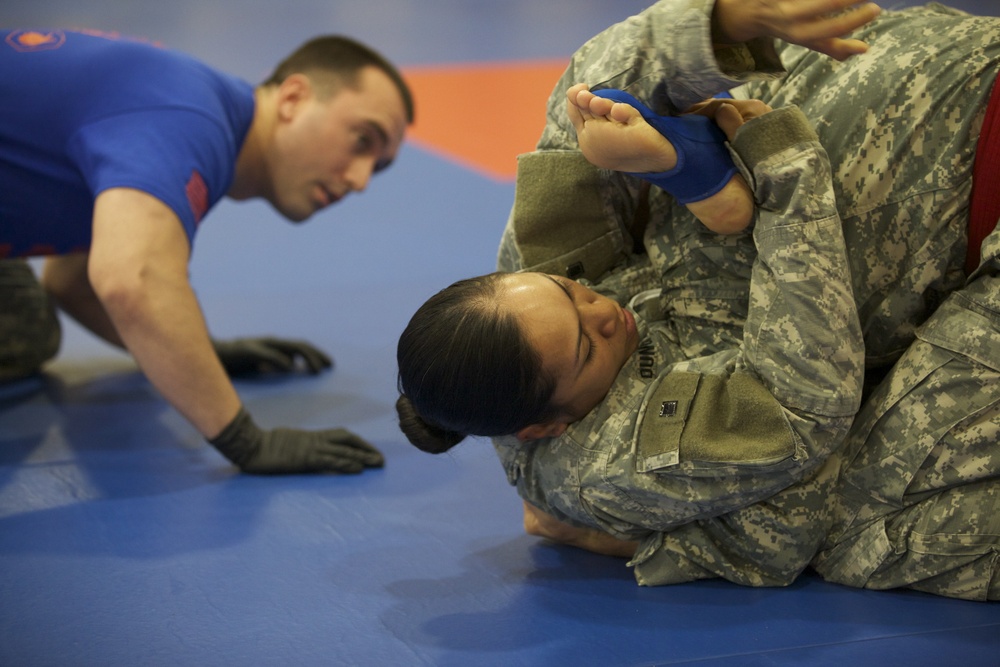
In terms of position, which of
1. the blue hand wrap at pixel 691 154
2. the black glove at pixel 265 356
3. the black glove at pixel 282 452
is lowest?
the black glove at pixel 265 356

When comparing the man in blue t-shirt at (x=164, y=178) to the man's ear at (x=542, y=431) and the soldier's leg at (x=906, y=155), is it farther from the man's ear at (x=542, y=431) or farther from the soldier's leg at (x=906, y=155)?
the soldier's leg at (x=906, y=155)

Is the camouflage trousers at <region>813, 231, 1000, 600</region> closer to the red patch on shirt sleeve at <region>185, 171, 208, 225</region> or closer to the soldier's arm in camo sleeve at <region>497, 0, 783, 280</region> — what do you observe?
the soldier's arm in camo sleeve at <region>497, 0, 783, 280</region>

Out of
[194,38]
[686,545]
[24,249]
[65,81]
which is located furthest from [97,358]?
[194,38]

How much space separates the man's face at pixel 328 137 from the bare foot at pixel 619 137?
1796 mm

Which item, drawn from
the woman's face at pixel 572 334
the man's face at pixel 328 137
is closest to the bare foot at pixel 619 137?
the woman's face at pixel 572 334

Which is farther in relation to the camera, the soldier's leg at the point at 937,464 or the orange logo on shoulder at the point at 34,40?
the orange logo on shoulder at the point at 34,40

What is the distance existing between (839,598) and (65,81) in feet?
9.02

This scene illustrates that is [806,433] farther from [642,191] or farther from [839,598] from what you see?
[642,191]

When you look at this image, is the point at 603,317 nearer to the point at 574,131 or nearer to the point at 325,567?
the point at 574,131

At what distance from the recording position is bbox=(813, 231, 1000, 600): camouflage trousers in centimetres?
215

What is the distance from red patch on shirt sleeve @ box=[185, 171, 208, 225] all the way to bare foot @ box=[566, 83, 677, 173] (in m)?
1.41

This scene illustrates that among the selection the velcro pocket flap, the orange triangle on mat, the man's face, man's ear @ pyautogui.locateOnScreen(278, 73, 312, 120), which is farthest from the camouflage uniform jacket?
the orange triangle on mat

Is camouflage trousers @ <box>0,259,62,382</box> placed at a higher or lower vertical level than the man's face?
lower

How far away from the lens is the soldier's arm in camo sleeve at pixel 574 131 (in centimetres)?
210
